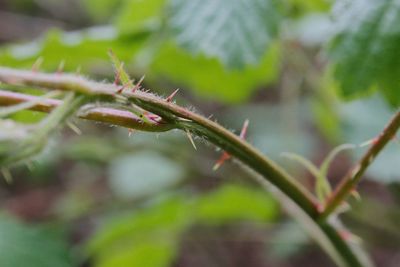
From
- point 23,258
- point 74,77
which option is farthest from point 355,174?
point 23,258

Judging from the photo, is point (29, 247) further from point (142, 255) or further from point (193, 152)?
point (193, 152)

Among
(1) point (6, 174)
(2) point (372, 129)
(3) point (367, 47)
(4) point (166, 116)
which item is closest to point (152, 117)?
(4) point (166, 116)

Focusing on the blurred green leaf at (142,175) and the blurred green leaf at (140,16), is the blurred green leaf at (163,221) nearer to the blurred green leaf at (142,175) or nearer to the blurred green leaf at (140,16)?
the blurred green leaf at (142,175)

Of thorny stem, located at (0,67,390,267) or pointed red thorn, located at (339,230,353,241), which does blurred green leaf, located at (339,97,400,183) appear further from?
thorny stem, located at (0,67,390,267)

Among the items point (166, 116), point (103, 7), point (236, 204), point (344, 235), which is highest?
point (103, 7)

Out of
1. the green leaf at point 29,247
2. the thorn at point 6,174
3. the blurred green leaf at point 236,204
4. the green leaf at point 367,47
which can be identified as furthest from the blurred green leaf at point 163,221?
the thorn at point 6,174

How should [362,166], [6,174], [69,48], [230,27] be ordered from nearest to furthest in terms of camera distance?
[6,174] → [362,166] → [230,27] → [69,48]

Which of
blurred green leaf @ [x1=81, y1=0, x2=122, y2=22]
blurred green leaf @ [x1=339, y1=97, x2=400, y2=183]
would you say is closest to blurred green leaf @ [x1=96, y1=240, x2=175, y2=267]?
blurred green leaf @ [x1=339, y1=97, x2=400, y2=183]
